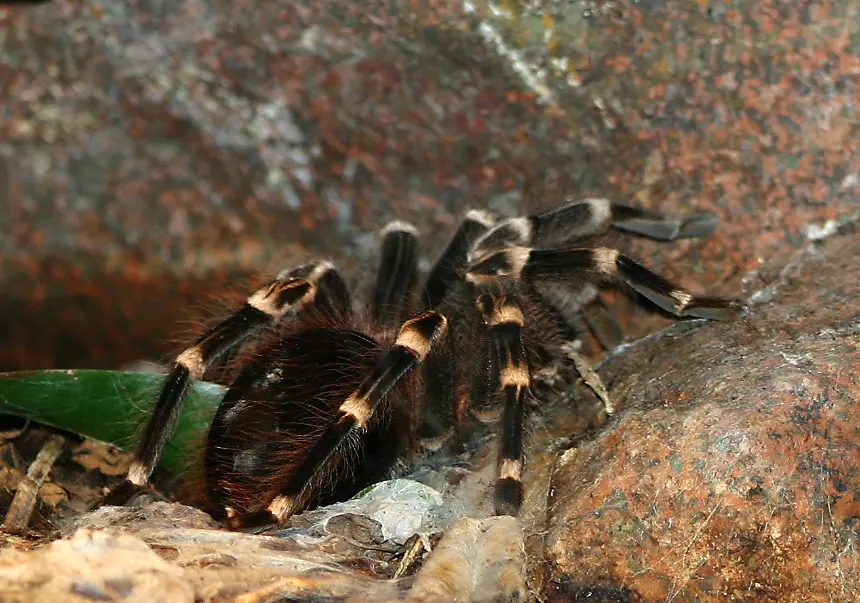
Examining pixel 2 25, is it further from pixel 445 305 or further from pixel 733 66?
pixel 733 66

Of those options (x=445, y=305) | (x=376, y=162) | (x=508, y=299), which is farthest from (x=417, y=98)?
(x=508, y=299)

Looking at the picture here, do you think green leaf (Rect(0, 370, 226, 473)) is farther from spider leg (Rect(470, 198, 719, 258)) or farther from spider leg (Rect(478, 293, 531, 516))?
spider leg (Rect(470, 198, 719, 258))

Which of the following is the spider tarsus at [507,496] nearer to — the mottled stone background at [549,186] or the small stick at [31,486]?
the mottled stone background at [549,186]

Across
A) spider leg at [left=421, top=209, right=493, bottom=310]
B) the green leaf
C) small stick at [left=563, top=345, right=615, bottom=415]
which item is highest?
spider leg at [left=421, top=209, right=493, bottom=310]

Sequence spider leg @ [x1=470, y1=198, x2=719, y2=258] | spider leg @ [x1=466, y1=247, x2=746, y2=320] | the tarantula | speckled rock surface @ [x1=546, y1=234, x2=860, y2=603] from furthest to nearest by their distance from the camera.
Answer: spider leg @ [x1=470, y1=198, x2=719, y2=258], spider leg @ [x1=466, y1=247, x2=746, y2=320], the tarantula, speckled rock surface @ [x1=546, y1=234, x2=860, y2=603]

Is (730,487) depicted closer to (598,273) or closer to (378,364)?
(598,273)

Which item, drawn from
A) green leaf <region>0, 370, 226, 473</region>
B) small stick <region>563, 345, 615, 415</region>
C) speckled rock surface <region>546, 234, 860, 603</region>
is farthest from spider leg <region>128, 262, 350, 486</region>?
speckled rock surface <region>546, 234, 860, 603</region>
